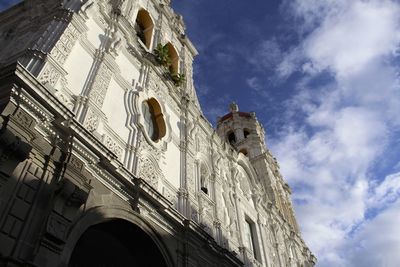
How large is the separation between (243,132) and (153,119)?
60.1ft

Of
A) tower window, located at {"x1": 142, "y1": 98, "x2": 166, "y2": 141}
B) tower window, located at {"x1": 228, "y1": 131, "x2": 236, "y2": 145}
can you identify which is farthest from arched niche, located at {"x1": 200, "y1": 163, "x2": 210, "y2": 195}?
tower window, located at {"x1": 228, "y1": 131, "x2": 236, "y2": 145}

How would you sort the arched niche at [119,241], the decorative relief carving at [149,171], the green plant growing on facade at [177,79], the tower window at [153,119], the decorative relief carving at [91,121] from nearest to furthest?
the arched niche at [119,241]
the decorative relief carving at [91,121]
the decorative relief carving at [149,171]
the tower window at [153,119]
the green plant growing on facade at [177,79]

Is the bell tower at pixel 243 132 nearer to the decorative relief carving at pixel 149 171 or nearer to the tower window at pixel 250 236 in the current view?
the tower window at pixel 250 236

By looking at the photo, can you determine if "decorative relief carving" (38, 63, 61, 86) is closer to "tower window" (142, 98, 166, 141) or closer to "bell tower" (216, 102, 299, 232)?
"tower window" (142, 98, 166, 141)

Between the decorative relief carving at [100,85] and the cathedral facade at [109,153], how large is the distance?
0.04m

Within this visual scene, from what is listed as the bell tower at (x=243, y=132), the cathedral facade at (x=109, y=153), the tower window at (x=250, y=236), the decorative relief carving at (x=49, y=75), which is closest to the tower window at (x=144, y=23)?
the cathedral facade at (x=109, y=153)

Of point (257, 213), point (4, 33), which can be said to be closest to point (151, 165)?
point (4, 33)

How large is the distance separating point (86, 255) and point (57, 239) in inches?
90.4

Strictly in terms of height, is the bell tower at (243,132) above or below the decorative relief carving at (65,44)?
above

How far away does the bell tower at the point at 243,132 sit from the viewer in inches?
1065

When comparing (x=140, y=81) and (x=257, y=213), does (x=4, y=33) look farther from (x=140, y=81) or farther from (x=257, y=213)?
(x=257, y=213)

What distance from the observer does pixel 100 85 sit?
9836mm

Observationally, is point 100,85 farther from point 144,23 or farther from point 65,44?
point 144,23

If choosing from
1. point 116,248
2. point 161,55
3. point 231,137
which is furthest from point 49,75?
point 231,137
